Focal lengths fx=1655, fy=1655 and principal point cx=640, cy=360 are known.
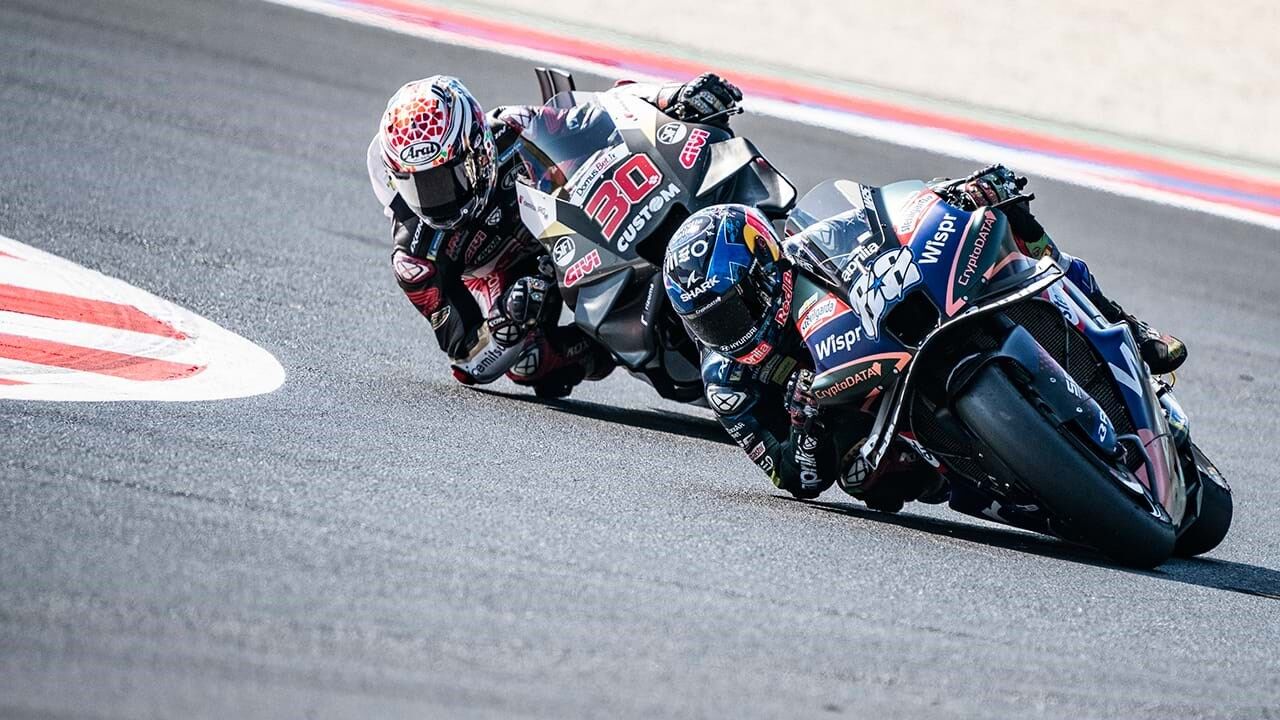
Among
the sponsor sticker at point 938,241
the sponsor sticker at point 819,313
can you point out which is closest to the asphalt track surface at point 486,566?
the sponsor sticker at point 819,313

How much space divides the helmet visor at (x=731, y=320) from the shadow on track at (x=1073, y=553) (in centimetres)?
86

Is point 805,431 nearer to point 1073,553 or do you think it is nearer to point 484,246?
point 1073,553

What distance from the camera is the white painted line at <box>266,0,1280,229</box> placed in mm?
12727

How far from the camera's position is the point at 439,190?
23.1 ft

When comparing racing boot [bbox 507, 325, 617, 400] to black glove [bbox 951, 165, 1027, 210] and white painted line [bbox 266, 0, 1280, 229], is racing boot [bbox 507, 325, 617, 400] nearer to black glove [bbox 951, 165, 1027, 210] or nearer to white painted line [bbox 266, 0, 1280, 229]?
black glove [bbox 951, 165, 1027, 210]

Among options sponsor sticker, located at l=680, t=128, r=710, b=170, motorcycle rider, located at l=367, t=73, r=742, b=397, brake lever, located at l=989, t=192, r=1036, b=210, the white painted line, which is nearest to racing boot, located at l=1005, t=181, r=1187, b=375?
brake lever, located at l=989, t=192, r=1036, b=210

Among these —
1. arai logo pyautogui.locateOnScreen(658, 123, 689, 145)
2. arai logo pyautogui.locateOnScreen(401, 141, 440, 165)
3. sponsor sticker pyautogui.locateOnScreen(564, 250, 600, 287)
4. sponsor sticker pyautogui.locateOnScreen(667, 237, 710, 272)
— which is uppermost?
arai logo pyautogui.locateOnScreen(658, 123, 689, 145)

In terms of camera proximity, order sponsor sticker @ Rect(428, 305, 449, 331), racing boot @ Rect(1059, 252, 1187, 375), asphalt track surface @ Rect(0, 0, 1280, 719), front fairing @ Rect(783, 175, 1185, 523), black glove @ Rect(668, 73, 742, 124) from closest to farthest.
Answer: asphalt track surface @ Rect(0, 0, 1280, 719) < front fairing @ Rect(783, 175, 1185, 523) < racing boot @ Rect(1059, 252, 1187, 375) < black glove @ Rect(668, 73, 742, 124) < sponsor sticker @ Rect(428, 305, 449, 331)

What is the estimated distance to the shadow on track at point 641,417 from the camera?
762 cm

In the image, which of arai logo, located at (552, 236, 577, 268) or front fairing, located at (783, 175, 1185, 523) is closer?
front fairing, located at (783, 175, 1185, 523)

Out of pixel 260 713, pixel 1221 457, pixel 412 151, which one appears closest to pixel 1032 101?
pixel 1221 457

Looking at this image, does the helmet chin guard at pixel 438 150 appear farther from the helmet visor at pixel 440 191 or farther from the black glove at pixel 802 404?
the black glove at pixel 802 404

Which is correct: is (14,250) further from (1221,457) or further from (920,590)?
(1221,457)

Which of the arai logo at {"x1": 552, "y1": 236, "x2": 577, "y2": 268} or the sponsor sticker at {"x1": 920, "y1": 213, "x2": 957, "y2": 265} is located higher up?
the sponsor sticker at {"x1": 920, "y1": 213, "x2": 957, "y2": 265}
